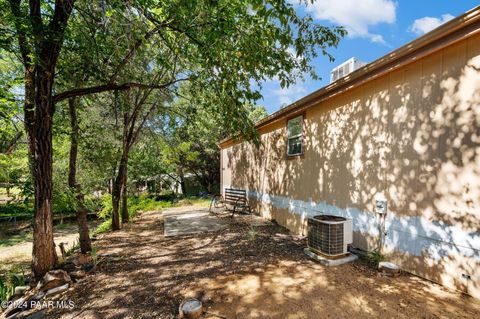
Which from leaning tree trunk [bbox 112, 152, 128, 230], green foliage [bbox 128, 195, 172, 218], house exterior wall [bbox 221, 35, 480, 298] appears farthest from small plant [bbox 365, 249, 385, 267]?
green foliage [bbox 128, 195, 172, 218]

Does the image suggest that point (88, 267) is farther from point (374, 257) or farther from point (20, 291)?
point (374, 257)

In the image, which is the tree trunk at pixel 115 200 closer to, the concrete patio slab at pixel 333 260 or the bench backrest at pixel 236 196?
the bench backrest at pixel 236 196

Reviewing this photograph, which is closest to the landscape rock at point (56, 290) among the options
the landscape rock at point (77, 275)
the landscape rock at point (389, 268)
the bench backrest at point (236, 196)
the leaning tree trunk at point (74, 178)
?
the landscape rock at point (77, 275)

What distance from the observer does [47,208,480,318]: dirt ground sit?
8.48 feet

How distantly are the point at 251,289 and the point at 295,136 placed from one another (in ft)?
13.8

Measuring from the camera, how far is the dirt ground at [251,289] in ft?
8.48

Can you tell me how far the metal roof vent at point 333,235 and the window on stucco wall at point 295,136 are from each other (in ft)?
7.83

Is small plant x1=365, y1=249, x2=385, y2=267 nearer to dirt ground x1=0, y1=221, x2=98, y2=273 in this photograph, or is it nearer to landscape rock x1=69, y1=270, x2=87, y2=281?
landscape rock x1=69, y1=270, x2=87, y2=281

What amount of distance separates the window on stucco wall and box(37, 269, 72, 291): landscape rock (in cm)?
535

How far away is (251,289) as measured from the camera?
3100mm

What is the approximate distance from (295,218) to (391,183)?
2890mm

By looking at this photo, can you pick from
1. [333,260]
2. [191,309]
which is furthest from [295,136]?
[191,309]

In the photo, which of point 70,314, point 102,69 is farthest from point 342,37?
point 70,314

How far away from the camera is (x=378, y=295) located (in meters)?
2.85
